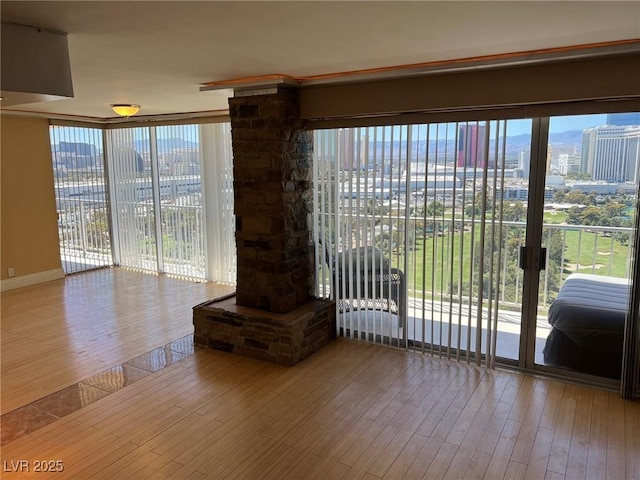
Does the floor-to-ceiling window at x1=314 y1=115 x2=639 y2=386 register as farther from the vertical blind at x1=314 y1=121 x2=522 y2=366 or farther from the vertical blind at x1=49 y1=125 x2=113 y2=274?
the vertical blind at x1=49 y1=125 x2=113 y2=274

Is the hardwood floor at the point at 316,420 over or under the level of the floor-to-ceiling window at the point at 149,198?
under

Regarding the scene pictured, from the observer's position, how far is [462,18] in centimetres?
219

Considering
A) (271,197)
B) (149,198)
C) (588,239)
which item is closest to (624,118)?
(588,239)

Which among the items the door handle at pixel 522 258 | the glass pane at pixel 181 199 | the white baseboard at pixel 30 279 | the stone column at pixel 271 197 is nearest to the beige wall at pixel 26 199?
the white baseboard at pixel 30 279

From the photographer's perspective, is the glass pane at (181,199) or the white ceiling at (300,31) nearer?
the white ceiling at (300,31)

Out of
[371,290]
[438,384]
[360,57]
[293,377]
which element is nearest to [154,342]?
[293,377]

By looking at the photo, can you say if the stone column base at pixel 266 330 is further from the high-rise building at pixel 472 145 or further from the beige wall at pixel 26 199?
the beige wall at pixel 26 199

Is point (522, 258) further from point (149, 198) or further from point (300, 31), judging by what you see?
point (149, 198)

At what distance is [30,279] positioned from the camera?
6.37 metres

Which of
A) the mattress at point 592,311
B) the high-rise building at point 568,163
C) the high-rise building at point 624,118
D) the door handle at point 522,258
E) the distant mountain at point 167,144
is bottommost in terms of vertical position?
the mattress at point 592,311

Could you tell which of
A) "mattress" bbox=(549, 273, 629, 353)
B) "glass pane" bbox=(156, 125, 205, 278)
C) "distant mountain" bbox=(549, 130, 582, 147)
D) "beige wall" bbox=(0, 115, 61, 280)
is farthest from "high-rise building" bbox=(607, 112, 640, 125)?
"beige wall" bbox=(0, 115, 61, 280)

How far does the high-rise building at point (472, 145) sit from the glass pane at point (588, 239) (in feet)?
1.49

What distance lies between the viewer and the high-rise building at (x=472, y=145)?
3420 mm

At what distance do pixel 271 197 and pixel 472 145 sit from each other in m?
1.65
